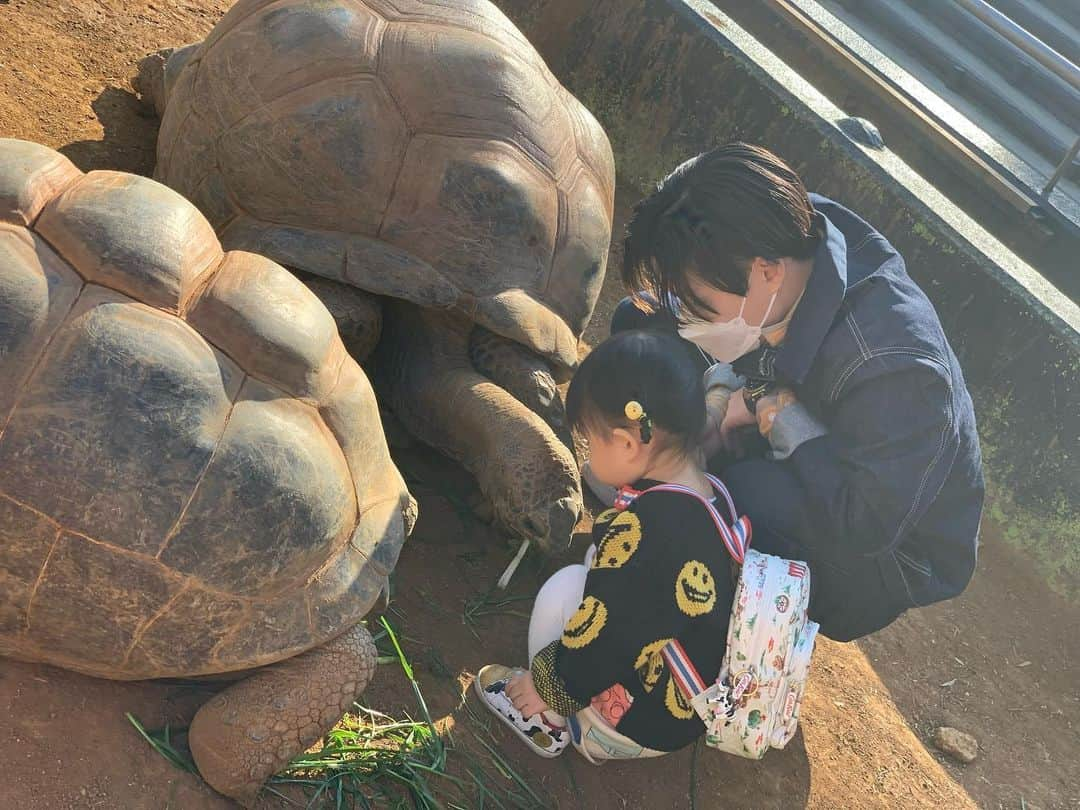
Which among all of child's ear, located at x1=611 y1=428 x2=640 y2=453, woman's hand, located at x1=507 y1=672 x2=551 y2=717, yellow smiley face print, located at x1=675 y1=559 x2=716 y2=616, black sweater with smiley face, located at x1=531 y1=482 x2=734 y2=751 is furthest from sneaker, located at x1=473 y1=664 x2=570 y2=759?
child's ear, located at x1=611 y1=428 x2=640 y2=453

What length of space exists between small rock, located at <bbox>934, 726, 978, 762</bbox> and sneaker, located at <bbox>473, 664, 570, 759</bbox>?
1326 mm

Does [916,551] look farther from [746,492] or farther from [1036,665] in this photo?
[1036,665]

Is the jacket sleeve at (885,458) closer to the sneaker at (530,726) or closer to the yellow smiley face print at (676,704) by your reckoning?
the yellow smiley face print at (676,704)

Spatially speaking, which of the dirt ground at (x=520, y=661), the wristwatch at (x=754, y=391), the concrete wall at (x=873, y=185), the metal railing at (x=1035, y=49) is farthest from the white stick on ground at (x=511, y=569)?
the metal railing at (x=1035, y=49)

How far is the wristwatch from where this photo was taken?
2990 millimetres

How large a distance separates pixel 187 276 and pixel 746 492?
1507 mm

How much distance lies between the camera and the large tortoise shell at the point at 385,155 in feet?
10.2

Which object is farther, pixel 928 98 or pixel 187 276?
pixel 928 98

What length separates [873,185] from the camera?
4504 millimetres

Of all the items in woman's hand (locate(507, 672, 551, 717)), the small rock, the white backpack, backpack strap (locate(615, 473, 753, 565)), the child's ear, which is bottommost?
the small rock

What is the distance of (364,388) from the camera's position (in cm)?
247

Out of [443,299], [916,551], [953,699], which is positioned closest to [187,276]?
[443,299]

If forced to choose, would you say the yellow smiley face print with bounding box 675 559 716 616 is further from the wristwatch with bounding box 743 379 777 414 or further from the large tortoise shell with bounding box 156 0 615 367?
the large tortoise shell with bounding box 156 0 615 367

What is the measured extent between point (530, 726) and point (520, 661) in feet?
0.96
